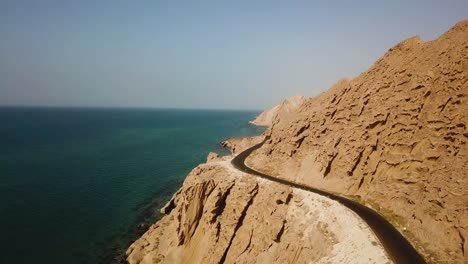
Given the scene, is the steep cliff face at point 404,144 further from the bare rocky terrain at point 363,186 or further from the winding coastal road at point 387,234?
the winding coastal road at point 387,234

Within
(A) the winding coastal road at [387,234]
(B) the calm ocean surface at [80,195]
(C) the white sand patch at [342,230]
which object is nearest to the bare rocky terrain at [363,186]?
(C) the white sand patch at [342,230]

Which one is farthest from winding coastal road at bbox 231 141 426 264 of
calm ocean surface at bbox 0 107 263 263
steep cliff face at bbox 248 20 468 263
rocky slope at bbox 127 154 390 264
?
calm ocean surface at bbox 0 107 263 263

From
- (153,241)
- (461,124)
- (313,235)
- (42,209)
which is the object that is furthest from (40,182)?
(461,124)

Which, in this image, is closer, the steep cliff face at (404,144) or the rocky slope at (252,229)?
the steep cliff face at (404,144)

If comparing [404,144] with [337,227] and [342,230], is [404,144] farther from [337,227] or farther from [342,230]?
[342,230]

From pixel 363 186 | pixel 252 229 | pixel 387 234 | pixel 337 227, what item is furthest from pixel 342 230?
pixel 363 186

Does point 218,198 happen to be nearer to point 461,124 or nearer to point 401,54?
point 461,124

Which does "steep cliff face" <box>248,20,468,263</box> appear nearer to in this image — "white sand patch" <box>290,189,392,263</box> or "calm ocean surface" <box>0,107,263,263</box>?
"white sand patch" <box>290,189,392,263</box>
